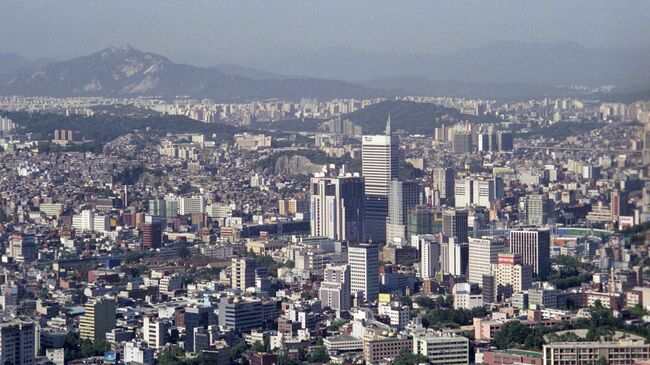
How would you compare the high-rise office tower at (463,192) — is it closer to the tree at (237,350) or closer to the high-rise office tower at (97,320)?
the high-rise office tower at (97,320)

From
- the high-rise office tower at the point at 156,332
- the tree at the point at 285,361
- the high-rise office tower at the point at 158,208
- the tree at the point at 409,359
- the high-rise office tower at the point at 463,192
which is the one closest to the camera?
the tree at the point at 409,359

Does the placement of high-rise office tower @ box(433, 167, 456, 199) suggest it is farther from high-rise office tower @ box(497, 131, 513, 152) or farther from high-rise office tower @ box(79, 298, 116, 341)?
high-rise office tower @ box(79, 298, 116, 341)

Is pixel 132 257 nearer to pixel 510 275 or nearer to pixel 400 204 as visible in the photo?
pixel 400 204

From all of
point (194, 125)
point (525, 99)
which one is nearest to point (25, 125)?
point (194, 125)

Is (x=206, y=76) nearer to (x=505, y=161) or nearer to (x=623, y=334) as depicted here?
(x=505, y=161)

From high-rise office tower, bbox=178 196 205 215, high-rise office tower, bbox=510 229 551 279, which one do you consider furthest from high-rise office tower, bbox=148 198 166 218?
high-rise office tower, bbox=510 229 551 279

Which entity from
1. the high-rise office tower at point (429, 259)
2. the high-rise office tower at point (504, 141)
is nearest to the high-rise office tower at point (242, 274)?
the high-rise office tower at point (429, 259)
